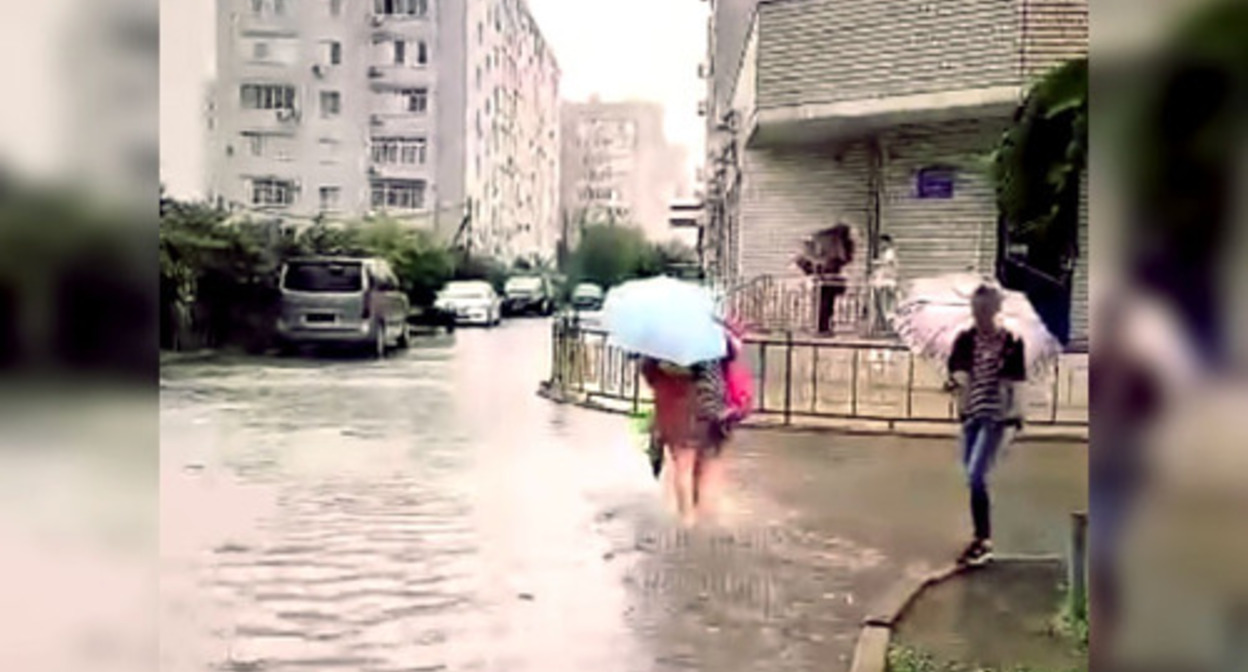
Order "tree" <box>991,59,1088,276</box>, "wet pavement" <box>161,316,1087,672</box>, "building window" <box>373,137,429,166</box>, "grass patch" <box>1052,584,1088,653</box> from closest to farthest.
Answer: "grass patch" <box>1052,584,1088,653</box> → "tree" <box>991,59,1088,276</box> → "wet pavement" <box>161,316,1087,672</box> → "building window" <box>373,137,429,166</box>

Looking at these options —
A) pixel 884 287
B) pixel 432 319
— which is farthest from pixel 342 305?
pixel 884 287

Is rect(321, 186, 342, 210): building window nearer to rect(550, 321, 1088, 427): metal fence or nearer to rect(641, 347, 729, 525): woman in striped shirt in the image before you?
rect(550, 321, 1088, 427): metal fence

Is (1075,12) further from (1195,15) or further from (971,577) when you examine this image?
(971,577)

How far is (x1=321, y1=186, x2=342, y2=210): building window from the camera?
1.87 meters

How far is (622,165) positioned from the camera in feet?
6.51

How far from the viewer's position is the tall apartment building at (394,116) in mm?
1849

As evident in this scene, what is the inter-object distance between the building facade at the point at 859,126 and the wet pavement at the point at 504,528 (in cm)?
29

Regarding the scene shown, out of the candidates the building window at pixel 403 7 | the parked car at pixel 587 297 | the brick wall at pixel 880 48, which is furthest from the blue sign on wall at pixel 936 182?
the building window at pixel 403 7

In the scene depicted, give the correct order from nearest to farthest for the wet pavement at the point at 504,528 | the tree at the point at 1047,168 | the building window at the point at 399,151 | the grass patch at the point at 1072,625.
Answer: the grass patch at the point at 1072,625, the tree at the point at 1047,168, the wet pavement at the point at 504,528, the building window at the point at 399,151

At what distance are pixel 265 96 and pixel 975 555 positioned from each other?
1.15m

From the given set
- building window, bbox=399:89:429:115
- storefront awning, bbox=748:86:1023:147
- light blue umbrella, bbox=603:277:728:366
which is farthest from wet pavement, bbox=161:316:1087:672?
storefront awning, bbox=748:86:1023:147

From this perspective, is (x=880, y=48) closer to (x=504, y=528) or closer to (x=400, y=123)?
(x=400, y=123)

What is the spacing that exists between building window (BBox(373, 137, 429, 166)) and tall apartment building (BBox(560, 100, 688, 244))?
208 millimetres

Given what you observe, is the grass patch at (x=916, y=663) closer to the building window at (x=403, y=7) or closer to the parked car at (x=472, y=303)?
the parked car at (x=472, y=303)
